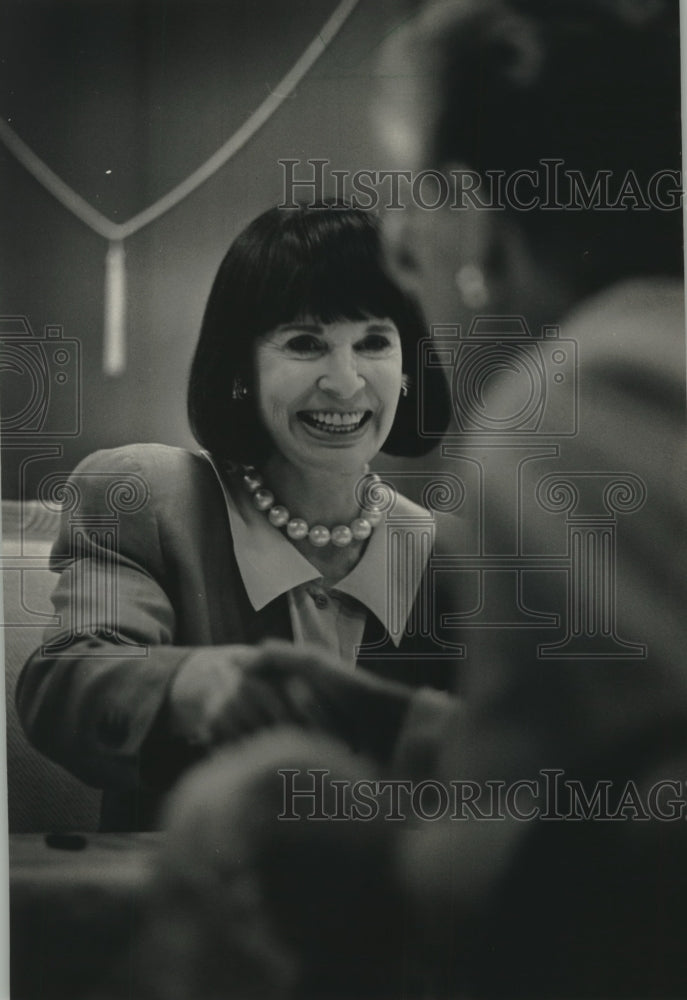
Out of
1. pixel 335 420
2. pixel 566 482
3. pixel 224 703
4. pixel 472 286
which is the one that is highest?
pixel 472 286

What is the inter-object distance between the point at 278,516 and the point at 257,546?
0.07 metres

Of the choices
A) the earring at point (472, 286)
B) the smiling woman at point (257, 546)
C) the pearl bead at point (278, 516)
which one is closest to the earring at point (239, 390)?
the smiling woman at point (257, 546)

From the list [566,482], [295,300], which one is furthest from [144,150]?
[566,482]

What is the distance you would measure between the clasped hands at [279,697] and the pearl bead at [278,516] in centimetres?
23

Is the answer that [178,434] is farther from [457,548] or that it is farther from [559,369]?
[559,369]

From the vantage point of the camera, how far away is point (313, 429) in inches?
82.6

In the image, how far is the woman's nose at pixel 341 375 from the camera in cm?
207

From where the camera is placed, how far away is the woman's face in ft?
6.81

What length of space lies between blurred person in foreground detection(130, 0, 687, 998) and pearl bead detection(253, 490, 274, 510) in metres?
0.44

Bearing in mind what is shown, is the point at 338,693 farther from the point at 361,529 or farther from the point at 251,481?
the point at 251,481

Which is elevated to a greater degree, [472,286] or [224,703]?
[472,286]

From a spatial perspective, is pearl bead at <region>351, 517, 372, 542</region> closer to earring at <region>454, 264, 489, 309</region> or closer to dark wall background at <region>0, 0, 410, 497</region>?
dark wall background at <region>0, 0, 410, 497</region>

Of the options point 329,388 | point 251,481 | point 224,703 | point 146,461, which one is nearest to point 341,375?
point 329,388

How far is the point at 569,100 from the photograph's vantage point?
210 cm
